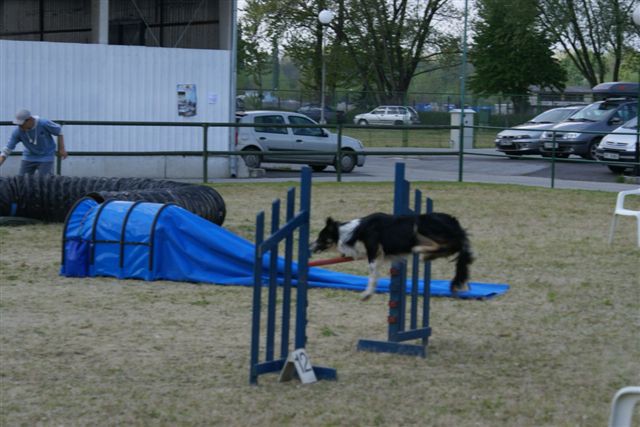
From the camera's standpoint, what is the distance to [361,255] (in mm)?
7535

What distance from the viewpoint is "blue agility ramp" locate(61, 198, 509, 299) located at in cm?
1084

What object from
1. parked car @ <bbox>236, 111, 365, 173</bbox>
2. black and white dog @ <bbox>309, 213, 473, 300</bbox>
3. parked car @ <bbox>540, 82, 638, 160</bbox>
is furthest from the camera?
parked car @ <bbox>540, 82, 638, 160</bbox>

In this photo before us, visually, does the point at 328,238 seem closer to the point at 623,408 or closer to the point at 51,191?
the point at 623,408

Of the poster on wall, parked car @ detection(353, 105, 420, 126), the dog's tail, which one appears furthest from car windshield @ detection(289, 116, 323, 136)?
parked car @ detection(353, 105, 420, 126)

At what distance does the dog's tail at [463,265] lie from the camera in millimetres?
7535

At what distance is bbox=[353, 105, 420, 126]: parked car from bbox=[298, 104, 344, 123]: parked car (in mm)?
1451

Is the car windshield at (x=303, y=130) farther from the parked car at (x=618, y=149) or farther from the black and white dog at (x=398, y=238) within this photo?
the black and white dog at (x=398, y=238)

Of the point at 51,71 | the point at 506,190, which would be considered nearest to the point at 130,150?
the point at 51,71

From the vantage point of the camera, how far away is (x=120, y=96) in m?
23.2

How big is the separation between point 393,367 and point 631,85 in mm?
30672

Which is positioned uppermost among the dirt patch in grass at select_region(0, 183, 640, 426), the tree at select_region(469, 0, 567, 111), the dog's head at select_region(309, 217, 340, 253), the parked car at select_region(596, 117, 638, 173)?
the tree at select_region(469, 0, 567, 111)

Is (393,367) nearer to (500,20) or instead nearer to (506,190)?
(506,190)

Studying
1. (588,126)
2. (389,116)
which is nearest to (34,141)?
(588,126)

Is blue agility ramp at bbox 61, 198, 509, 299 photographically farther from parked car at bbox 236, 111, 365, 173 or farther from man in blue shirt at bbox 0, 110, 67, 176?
parked car at bbox 236, 111, 365, 173
